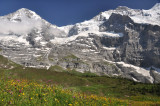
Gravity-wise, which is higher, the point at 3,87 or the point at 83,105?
the point at 3,87

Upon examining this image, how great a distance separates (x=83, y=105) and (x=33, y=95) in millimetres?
2899

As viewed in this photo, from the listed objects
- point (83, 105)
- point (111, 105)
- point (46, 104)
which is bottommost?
point (111, 105)

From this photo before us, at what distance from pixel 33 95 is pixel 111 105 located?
5.38 m

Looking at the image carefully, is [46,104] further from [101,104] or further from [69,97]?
[101,104]

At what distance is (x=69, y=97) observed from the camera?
9859 millimetres

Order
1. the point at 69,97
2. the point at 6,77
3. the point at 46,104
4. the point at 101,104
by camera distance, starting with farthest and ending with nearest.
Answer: the point at 6,77 → the point at 101,104 → the point at 69,97 → the point at 46,104

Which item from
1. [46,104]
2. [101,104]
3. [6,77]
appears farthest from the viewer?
[6,77]

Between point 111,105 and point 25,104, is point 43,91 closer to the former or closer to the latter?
point 25,104

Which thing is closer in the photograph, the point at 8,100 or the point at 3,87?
the point at 8,100

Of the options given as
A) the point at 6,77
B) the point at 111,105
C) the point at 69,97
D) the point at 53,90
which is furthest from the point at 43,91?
the point at 111,105

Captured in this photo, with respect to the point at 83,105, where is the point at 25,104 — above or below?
above

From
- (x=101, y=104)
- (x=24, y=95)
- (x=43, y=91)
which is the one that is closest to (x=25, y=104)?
(x=24, y=95)

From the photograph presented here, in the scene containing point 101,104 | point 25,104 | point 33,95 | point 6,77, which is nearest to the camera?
point 25,104

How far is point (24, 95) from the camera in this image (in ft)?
27.9
